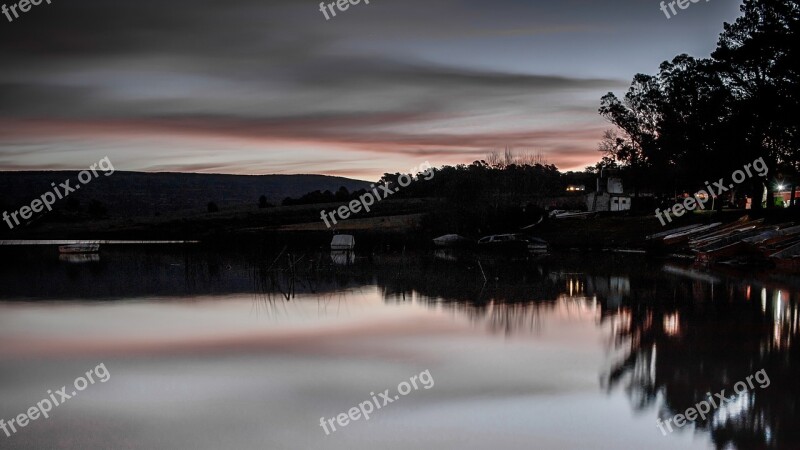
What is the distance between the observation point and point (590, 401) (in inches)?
613

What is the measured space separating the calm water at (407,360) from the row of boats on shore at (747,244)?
268 inches

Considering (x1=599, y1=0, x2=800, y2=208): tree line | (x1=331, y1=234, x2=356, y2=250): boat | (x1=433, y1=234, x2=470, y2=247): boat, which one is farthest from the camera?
(x1=433, y1=234, x2=470, y2=247): boat

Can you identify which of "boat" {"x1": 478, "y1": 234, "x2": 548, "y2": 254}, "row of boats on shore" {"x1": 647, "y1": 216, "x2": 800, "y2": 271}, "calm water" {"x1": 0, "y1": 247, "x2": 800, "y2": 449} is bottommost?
"boat" {"x1": 478, "y1": 234, "x2": 548, "y2": 254}

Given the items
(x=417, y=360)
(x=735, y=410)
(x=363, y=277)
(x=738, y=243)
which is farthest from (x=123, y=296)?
(x=738, y=243)

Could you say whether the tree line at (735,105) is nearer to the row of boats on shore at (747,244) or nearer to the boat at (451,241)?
the row of boats on shore at (747,244)

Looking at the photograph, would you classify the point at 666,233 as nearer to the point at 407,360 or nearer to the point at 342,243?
the point at 342,243

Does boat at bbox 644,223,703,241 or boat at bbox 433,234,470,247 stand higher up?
boat at bbox 644,223,703,241

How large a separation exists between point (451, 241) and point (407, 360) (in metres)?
56.7

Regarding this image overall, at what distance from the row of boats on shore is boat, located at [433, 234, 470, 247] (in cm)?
2255

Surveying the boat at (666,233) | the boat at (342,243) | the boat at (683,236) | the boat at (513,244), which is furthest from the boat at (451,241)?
the boat at (683,236)

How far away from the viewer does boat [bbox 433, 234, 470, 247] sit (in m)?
76.1

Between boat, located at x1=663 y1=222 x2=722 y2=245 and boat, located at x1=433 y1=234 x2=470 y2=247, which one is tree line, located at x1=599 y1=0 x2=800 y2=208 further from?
boat, located at x1=433 y1=234 x2=470 y2=247

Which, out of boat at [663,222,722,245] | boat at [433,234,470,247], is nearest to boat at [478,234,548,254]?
boat at [433,234,470,247]

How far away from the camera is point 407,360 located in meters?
20.0
